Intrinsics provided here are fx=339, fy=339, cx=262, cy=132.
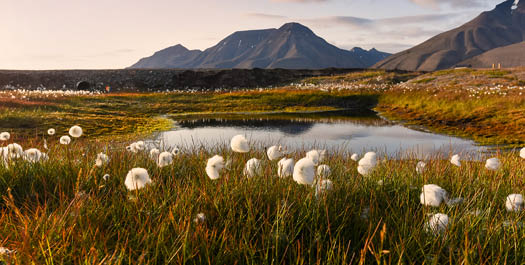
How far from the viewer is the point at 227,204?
10.7 feet

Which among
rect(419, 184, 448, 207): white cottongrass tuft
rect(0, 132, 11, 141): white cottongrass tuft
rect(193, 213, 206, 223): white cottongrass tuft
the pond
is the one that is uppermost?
rect(0, 132, 11, 141): white cottongrass tuft

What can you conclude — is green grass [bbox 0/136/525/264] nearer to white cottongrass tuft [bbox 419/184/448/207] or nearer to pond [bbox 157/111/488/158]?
white cottongrass tuft [bbox 419/184/448/207]

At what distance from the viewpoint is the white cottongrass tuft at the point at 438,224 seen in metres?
2.80

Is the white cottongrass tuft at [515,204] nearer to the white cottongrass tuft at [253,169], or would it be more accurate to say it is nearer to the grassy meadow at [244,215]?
the grassy meadow at [244,215]

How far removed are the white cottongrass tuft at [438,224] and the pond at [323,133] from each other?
9914 millimetres

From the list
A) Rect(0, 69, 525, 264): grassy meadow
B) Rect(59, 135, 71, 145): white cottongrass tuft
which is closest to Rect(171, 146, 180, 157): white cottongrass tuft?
Rect(0, 69, 525, 264): grassy meadow

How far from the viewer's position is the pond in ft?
47.0

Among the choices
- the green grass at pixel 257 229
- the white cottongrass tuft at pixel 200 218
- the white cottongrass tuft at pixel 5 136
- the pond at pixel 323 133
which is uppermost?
the white cottongrass tuft at pixel 5 136

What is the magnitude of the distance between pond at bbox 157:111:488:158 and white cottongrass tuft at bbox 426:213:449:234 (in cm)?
991

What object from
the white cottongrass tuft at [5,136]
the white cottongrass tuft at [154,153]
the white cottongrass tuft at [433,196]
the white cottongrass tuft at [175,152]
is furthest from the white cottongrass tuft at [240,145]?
the white cottongrass tuft at [5,136]

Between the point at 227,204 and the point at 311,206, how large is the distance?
803mm

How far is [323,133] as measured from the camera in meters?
18.9

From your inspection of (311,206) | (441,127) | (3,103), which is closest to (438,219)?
(311,206)

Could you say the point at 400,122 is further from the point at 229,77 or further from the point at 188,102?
the point at 229,77
